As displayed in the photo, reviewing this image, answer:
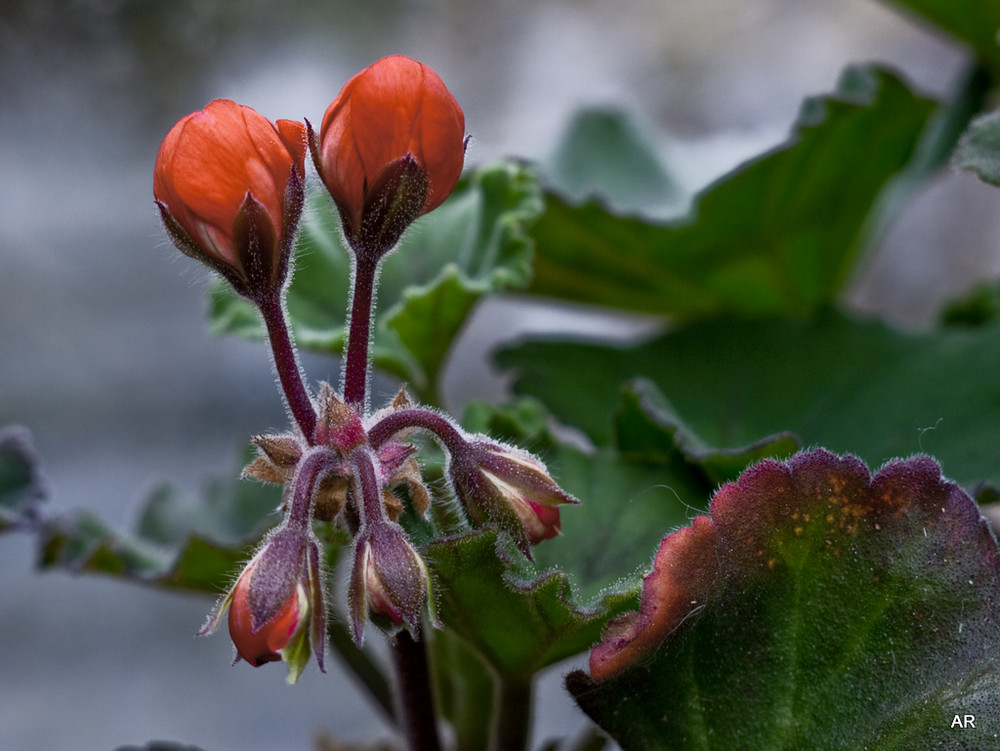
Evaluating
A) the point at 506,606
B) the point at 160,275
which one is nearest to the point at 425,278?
the point at 506,606

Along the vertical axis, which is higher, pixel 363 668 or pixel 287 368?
pixel 287 368

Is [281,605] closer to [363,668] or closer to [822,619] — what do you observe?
[822,619]

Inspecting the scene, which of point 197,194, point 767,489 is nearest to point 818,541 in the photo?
point 767,489

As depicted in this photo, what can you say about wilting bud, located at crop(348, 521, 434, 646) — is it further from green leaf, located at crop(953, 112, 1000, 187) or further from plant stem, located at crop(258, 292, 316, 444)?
green leaf, located at crop(953, 112, 1000, 187)

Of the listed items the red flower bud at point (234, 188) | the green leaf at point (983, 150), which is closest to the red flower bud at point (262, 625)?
the red flower bud at point (234, 188)

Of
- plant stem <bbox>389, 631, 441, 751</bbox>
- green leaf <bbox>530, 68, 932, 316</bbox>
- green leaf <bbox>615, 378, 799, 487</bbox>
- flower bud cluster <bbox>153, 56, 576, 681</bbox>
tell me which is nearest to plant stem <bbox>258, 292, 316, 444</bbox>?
flower bud cluster <bbox>153, 56, 576, 681</bbox>

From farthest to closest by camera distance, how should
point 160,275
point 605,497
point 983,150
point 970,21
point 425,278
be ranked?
point 160,275
point 970,21
point 425,278
point 605,497
point 983,150
